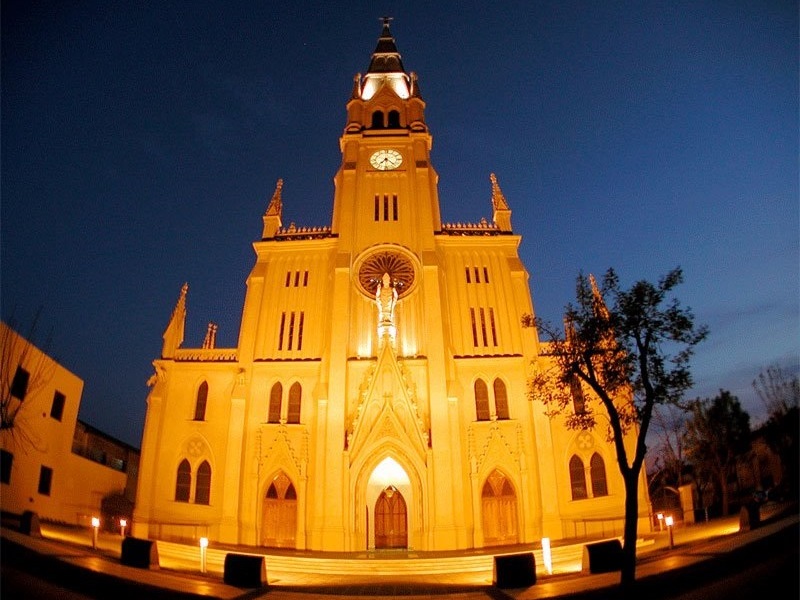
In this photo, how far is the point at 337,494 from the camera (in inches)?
1088

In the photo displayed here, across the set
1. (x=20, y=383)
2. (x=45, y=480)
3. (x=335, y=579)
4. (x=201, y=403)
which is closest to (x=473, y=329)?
(x=201, y=403)

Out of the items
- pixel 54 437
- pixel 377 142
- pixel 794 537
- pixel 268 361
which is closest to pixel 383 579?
pixel 794 537

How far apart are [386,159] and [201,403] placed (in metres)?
21.3

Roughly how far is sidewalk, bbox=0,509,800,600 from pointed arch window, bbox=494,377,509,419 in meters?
12.1

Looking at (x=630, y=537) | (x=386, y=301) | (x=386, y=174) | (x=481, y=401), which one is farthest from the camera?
(x=386, y=174)

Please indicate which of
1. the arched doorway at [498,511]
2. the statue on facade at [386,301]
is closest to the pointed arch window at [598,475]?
the arched doorway at [498,511]

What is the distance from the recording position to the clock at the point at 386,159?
38469 millimetres

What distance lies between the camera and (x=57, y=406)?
96.6 feet

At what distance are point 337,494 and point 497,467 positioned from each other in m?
8.98

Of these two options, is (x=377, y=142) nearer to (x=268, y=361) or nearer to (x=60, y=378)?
Answer: (x=268, y=361)

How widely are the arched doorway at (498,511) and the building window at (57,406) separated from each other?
2436cm

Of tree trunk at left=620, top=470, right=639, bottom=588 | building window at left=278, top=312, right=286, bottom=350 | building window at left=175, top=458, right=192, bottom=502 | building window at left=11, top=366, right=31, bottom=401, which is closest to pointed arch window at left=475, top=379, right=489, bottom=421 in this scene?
building window at left=278, top=312, right=286, bottom=350

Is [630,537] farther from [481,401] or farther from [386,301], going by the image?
[386,301]

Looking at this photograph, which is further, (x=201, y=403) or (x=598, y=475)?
→ (x=201, y=403)
